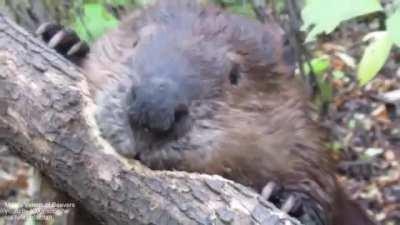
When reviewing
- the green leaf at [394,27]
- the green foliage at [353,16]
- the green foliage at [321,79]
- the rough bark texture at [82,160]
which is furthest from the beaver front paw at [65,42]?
the green foliage at [321,79]

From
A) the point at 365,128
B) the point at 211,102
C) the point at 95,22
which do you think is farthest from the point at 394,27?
the point at 365,128

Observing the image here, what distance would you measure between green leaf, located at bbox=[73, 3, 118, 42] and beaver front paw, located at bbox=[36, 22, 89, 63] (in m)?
0.50

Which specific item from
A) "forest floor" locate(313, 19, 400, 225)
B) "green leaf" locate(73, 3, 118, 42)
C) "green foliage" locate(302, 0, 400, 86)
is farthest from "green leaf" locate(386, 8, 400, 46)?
"forest floor" locate(313, 19, 400, 225)

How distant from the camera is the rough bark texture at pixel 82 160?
2.52 metres

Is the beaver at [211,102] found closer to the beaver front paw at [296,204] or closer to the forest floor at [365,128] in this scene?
the beaver front paw at [296,204]

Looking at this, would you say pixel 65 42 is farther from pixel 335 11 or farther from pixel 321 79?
pixel 321 79

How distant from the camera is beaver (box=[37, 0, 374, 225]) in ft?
8.14

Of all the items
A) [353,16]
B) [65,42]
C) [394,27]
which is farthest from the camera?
[65,42]

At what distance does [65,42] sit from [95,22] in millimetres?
632

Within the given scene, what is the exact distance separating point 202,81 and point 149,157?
0.32m

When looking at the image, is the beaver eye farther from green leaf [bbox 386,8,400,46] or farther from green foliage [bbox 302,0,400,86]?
green leaf [bbox 386,8,400,46]

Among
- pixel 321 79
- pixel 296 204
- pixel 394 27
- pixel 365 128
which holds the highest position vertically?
pixel 394 27

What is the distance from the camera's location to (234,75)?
9.91 feet

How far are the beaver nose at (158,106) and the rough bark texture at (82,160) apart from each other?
185 millimetres
